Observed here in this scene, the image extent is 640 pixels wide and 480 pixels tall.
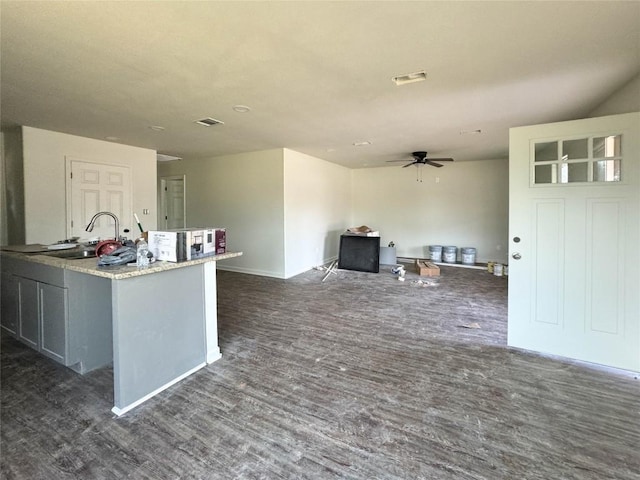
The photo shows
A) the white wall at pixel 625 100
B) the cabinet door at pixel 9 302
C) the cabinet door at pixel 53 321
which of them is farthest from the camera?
the cabinet door at pixel 9 302

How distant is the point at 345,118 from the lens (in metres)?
3.71

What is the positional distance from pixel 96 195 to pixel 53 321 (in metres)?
3.18

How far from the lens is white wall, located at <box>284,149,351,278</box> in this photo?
19.0 ft

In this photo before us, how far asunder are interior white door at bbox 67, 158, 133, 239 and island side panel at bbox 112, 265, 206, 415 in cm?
360

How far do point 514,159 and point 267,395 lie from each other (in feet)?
9.51

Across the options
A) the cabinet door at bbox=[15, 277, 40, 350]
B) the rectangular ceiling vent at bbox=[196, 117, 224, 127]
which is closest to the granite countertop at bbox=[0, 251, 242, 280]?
the cabinet door at bbox=[15, 277, 40, 350]

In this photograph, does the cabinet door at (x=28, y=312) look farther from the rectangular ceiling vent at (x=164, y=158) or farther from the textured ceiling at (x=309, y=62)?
the rectangular ceiling vent at (x=164, y=158)

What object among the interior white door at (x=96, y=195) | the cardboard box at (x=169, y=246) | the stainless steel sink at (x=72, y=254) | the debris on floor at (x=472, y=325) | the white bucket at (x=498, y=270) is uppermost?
the interior white door at (x=96, y=195)

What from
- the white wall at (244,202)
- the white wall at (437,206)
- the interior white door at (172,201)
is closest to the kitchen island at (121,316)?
the white wall at (244,202)

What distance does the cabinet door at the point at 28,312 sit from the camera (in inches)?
101

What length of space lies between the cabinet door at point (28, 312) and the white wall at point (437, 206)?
7112 millimetres

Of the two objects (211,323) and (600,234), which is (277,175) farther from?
(600,234)

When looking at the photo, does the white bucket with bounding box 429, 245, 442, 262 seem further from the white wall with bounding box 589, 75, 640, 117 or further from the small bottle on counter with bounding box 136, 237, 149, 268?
the small bottle on counter with bounding box 136, 237, 149, 268

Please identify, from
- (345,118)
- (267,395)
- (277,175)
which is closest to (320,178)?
(277,175)
